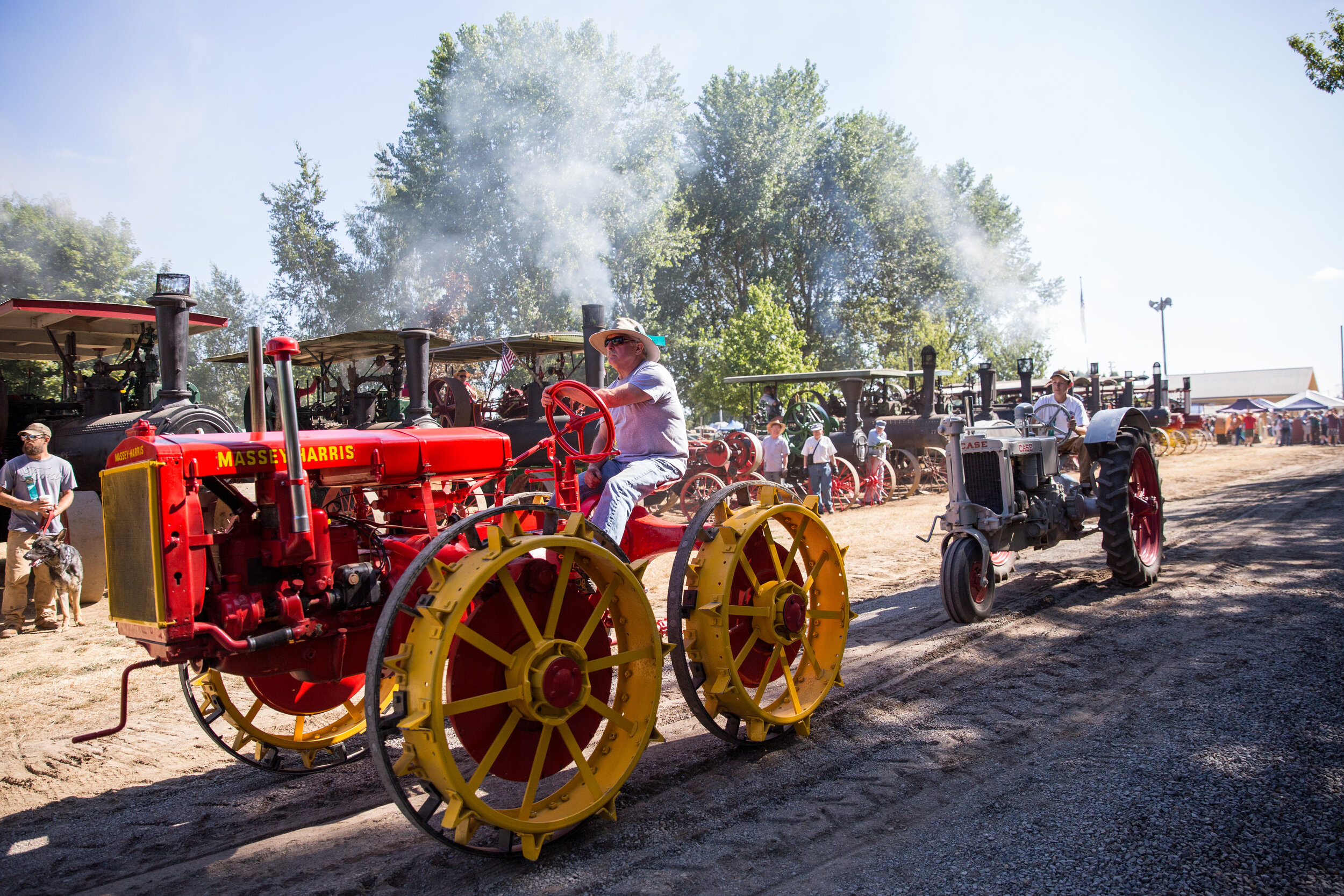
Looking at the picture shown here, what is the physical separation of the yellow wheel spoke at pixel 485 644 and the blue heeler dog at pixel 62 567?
552 cm

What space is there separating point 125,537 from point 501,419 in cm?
824

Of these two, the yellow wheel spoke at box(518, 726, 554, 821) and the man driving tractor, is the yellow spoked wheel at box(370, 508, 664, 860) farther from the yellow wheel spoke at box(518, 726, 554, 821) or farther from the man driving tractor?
the man driving tractor

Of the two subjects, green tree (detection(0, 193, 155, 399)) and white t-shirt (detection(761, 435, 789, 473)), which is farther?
green tree (detection(0, 193, 155, 399))

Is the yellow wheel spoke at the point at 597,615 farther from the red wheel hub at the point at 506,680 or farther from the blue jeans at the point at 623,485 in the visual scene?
the blue jeans at the point at 623,485

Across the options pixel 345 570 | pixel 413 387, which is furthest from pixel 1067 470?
pixel 345 570

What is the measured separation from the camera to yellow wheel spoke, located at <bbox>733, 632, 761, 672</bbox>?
3043mm

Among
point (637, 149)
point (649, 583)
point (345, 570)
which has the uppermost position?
point (637, 149)

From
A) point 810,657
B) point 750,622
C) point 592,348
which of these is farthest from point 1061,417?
point 750,622

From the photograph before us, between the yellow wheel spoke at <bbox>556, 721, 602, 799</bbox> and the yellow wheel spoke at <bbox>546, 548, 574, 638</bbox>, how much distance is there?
285 mm

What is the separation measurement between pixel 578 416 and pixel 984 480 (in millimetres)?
3888

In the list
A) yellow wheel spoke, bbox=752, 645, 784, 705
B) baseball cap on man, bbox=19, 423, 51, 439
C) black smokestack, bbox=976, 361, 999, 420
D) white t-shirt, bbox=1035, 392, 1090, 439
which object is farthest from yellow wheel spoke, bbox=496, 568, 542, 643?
black smokestack, bbox=976, 361, 999, 420

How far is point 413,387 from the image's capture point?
9.07 m

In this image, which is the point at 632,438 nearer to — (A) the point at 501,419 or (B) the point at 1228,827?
(B) the point at 1228,827

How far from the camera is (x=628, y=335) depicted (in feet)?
11.6
